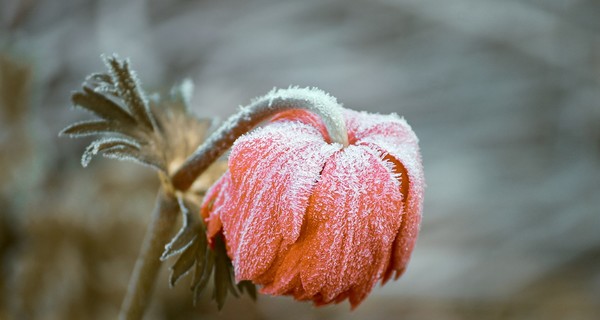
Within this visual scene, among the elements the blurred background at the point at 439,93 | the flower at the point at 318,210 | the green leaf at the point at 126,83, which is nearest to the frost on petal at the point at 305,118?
the flower at the point at 318,210

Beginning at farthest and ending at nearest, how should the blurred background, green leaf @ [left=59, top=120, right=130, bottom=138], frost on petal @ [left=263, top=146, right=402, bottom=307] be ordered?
the blurred background < green leaf @ [left=59, top=120, right=130, bottom=138] < frost on petal @ [left=263, top=146, right=402, bottom=307]

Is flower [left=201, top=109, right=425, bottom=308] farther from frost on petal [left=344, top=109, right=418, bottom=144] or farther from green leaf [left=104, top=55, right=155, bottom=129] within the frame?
green leaf [left=104, top=55, right=155, bottom=129]

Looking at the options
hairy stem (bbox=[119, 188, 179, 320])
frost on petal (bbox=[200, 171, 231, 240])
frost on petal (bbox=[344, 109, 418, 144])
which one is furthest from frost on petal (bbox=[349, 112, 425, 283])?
hairy stem (bbox=[119, 188, 179, 320])

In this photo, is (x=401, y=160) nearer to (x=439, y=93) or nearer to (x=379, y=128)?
(x=379, y=128)

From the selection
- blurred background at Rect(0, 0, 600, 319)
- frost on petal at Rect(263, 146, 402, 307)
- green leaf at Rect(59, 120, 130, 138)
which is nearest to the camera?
frost on petal at Rect(263, 146, 402, 307)

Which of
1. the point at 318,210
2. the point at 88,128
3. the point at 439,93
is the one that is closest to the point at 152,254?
the point at 88,128

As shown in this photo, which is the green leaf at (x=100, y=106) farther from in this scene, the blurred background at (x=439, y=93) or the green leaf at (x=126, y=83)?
the blurred background at (x=439, y=93)

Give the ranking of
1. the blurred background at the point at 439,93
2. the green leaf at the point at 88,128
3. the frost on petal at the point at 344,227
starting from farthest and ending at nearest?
1. the blurred background at the point at 439,93
2. the green leaf at the point at 88,128
3. the frost on petal at the point at 344,227
